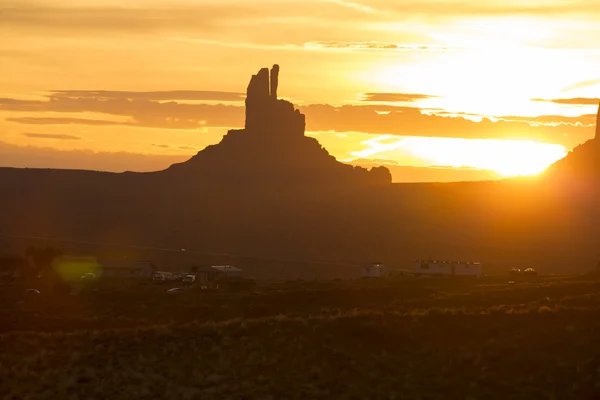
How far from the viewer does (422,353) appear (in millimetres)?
33312

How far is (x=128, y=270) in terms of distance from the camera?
11744 centimetres

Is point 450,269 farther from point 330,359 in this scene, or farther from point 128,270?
point 330,359

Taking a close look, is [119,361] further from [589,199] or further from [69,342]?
[589,199]

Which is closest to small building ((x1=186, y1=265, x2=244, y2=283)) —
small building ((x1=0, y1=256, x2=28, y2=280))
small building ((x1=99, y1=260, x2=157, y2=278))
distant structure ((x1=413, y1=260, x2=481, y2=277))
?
small building ((x1=99, y1=260, x2=157, y2=278))

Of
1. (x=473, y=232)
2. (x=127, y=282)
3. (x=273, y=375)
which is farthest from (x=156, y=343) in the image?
(x=473, y=232)

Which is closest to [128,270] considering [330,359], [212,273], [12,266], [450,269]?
[212,273]

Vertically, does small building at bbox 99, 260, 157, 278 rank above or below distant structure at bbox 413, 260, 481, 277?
below

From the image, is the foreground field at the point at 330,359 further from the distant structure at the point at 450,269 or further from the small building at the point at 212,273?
the distant structure at the point at 450,269

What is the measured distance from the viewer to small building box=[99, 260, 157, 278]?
11506 centimetres

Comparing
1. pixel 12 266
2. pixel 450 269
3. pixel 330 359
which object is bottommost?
pixel 12 266

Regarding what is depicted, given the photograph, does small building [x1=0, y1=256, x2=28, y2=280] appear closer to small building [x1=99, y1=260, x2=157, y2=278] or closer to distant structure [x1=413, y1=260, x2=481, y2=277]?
small building [x1=99, y1=260, x2=157, y2=278]

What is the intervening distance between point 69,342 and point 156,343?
3.30 meters

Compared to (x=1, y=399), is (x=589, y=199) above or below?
above

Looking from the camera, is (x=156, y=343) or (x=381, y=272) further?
(x=381, y=272)
